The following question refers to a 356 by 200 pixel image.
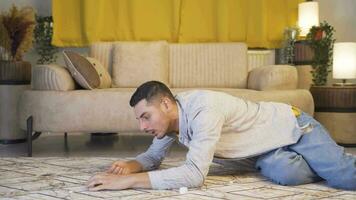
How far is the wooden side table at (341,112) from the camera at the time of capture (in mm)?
4121

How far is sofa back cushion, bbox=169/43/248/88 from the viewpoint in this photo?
445cm

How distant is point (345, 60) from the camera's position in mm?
4273

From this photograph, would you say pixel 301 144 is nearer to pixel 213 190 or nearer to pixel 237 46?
pixel 213 190

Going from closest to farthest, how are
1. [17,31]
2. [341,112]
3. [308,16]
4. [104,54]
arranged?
[341,112] → [17,31] → [104,54] → [308,16]

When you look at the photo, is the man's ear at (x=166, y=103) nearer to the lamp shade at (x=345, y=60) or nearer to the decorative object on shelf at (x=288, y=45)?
the lamp shade at (x=345, y=60)

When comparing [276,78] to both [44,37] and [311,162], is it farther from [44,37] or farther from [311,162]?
[44,37]

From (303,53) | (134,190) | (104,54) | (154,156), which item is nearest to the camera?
(134,190)

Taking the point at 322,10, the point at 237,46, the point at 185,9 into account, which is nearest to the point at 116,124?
the point at 237,46

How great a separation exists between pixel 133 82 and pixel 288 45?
1612 millimetres

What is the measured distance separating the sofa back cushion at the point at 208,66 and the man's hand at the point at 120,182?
2.39m

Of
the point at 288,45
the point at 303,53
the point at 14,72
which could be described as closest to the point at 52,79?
the point at 14,72

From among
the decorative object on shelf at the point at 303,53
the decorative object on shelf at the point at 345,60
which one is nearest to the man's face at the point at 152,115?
the decorative object on shelf at the point at 345,60

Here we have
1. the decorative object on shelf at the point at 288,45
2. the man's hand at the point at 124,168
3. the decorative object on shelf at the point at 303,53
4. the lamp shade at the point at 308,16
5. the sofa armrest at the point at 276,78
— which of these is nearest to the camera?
the man's hand at the point at 124,168

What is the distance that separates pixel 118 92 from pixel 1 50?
129 cm
